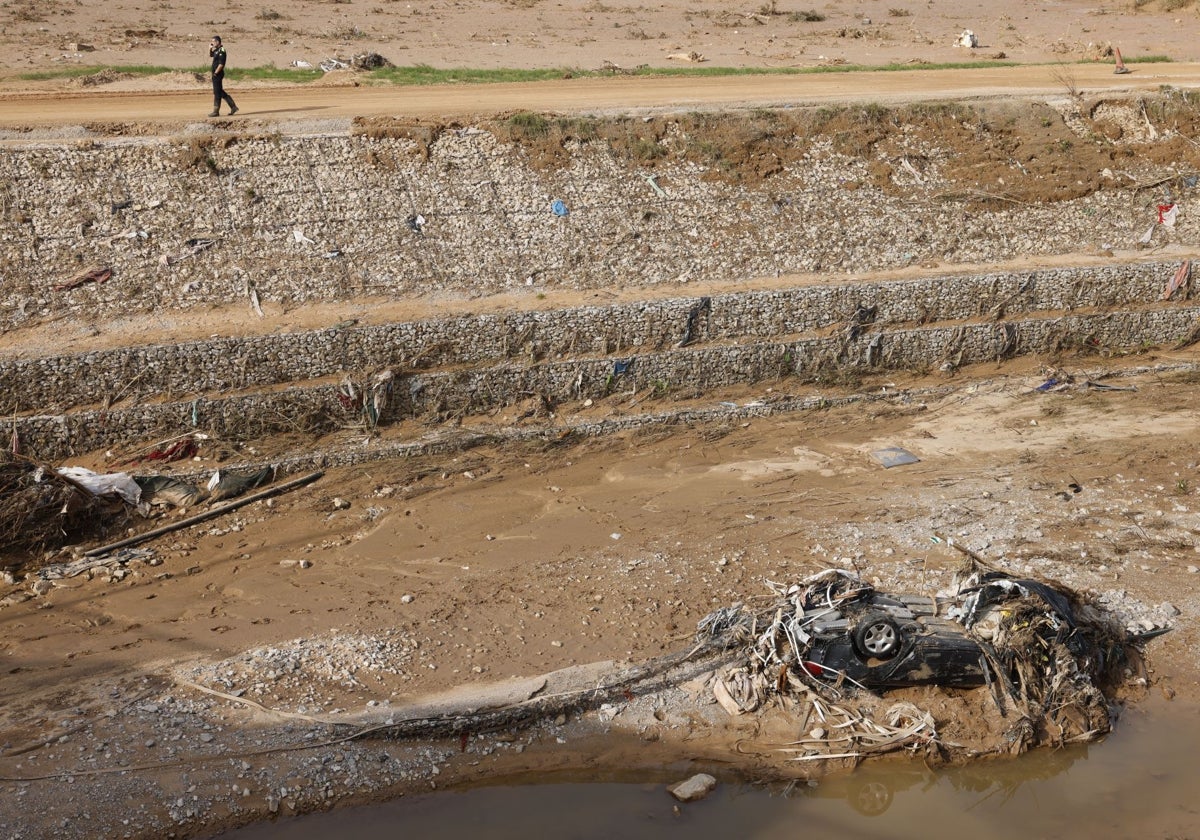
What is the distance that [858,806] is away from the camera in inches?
419

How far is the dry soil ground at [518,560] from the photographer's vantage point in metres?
10.4

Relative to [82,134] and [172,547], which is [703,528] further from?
[82,134]

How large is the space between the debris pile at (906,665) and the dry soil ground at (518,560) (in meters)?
1.25

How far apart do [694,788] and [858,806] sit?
5.37 feet

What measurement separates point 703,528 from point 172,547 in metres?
7.01

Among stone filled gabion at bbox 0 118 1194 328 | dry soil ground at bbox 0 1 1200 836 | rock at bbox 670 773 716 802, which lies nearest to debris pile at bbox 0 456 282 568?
dry soil ground at bbox 0 1 1200 836

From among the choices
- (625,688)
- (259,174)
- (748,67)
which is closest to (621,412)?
(625,688)

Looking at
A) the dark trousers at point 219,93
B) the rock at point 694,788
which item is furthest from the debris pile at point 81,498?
the dark trousers at point 219,93

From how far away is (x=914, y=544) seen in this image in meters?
13.9

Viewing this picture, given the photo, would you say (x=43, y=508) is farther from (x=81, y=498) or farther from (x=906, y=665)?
(x=906, y=665)

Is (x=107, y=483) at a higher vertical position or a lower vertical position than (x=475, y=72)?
lower

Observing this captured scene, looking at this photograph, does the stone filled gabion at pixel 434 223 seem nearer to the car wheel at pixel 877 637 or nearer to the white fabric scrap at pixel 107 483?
the white fabric scrap at pixel 107 483

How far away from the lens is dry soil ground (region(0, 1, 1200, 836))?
34.1 ft

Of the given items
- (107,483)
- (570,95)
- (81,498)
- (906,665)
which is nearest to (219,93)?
(570,95)
